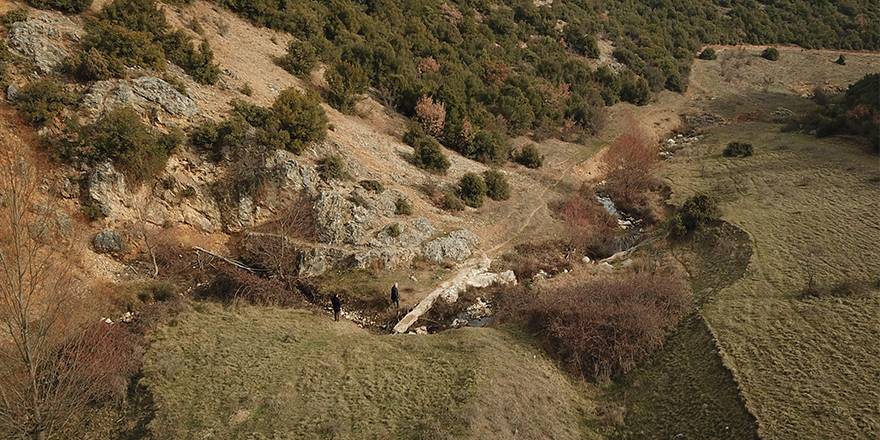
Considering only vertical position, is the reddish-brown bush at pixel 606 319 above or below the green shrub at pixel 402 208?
above

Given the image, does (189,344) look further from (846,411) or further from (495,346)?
(846,411)

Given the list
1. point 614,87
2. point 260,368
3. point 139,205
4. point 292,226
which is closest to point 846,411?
point 260,368

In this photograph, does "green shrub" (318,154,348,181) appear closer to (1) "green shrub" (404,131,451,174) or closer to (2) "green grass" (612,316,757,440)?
(1) "green shrub" (404,131,451,174)

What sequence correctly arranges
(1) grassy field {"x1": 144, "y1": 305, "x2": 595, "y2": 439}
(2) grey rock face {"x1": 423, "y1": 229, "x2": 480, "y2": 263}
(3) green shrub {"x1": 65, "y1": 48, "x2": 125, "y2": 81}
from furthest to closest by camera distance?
1. (2) grey rock face {"x1": 423, "y1": 229, "x2": 480, "y2": 263}
2. (3) green shrub {"x1": 65, "y1": 48, "x2": 125, "y2": 81}
3. (1) grassy field {"x1": 144, "y1": 305, "x2": 595, "y2": 439}

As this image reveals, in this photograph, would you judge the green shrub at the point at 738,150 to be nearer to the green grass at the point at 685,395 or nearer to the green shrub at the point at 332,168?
the green grass at the point at 685,395

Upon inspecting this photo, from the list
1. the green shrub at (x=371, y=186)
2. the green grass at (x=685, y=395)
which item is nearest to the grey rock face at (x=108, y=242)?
the green shrub at (x=371, y=186)

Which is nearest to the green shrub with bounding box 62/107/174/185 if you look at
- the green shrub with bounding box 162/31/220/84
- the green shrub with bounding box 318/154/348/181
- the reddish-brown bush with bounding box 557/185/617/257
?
the green shrub with bounding box 162/31/220/84
